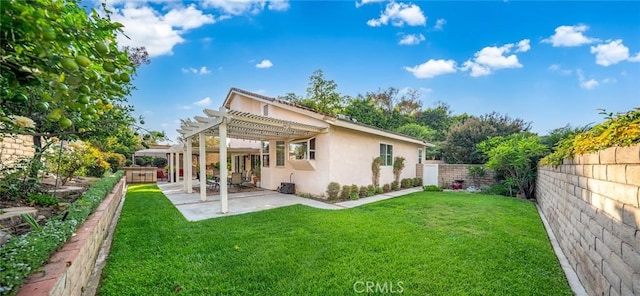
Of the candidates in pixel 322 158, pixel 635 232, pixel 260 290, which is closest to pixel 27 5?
pixel 260 290

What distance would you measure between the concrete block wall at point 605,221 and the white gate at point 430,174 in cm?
1119

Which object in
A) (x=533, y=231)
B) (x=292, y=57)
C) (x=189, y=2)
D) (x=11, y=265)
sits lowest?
(x=533, y=231)

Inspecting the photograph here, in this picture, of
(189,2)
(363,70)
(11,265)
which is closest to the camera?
(11,265)

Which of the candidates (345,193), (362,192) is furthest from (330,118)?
(362,192)

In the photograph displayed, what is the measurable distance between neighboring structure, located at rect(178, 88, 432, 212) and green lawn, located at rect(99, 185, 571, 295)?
2.47 metres

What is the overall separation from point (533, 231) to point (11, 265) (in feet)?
26.5

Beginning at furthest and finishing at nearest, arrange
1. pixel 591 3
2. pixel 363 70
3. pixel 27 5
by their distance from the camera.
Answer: pixel 363 70 < pixel 591 3 < pixel 27 5

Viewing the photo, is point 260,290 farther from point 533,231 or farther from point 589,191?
point 533,231

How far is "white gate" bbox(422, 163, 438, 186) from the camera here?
15.1m

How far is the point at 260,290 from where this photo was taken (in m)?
3.10

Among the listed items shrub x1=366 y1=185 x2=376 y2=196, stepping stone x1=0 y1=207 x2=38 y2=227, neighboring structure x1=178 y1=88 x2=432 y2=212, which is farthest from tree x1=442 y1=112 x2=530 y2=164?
stepping stone x1=0 y1=207 x2=38 y2=227

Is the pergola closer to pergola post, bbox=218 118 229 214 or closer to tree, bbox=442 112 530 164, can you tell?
pergola post, bbox=218 118 229 214

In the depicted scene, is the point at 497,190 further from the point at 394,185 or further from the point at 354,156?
the point at 354,156

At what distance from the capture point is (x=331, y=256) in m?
4.07
